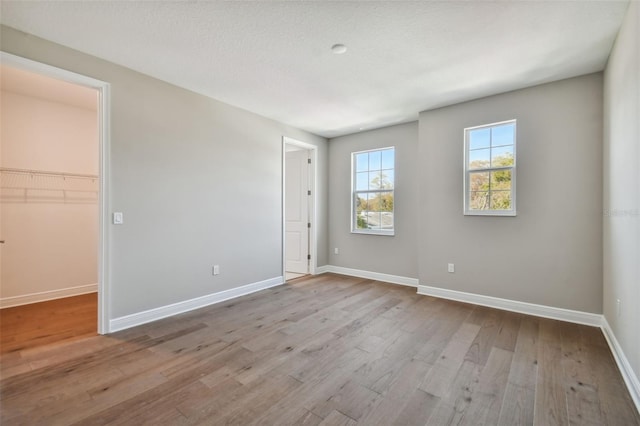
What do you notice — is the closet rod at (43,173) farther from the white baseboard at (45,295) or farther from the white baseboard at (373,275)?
the white baseboard at (373,275)

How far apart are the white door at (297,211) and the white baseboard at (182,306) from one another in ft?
3.39

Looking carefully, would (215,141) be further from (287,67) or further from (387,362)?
(387,362)

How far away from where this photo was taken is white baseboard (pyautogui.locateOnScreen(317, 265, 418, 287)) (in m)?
4.62

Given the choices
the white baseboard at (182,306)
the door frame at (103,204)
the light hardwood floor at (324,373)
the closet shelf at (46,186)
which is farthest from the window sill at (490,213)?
the closet shelf at (46,186)

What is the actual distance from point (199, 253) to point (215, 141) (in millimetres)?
1480

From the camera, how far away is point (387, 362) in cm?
A: 228

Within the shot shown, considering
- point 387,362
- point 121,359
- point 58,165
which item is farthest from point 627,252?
point 58,165

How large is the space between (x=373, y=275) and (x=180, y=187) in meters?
3.41

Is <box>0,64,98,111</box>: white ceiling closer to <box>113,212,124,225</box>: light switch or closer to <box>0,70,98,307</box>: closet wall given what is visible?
<box>0,70,98,307</box>: closet wall

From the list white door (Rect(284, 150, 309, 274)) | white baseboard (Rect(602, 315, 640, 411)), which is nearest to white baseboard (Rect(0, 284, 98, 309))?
white door (Rect(284, 150, 309, 274))

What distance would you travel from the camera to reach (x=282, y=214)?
4.68 meters

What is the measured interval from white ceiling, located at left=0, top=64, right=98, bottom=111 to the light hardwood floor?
9.15 ft

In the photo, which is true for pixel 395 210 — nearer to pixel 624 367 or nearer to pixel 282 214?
pixel 282 214

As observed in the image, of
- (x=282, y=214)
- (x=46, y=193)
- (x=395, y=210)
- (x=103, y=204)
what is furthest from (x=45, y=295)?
(x=395, y=210)
